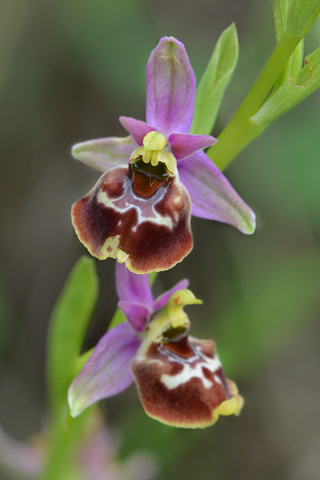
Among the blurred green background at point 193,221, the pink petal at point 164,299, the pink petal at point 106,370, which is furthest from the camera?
the blurred green background at point 193,221

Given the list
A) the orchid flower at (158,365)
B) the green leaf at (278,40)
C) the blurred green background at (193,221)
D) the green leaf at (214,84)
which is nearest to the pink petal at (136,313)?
the orchid flower at (158,365)

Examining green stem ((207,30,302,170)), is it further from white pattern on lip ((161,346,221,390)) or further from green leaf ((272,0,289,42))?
white pattern on lip ((161,346,221,390))

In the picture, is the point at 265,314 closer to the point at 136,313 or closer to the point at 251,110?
the point at 136,313

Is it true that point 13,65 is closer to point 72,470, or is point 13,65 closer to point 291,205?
point 291,205

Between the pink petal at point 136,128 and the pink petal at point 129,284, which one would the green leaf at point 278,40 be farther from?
the pink petal at point 129,284

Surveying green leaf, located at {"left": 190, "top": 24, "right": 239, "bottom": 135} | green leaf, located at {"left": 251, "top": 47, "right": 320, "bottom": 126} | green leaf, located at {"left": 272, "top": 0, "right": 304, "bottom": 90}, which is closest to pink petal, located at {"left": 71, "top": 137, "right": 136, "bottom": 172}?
green leaf, located at {"left": 190, "top": 24, "right": 239, "bottom": 135}

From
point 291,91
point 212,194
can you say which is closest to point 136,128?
point 212,194
